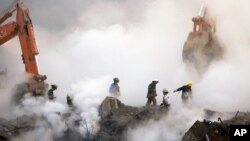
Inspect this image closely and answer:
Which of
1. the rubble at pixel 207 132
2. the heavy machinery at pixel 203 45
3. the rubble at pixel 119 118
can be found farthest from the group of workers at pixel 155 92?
the heavy machinery at pixel 203 45

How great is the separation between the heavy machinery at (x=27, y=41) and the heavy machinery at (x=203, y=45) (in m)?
7.29

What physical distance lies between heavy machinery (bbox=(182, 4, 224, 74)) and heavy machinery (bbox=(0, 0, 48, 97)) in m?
7.29

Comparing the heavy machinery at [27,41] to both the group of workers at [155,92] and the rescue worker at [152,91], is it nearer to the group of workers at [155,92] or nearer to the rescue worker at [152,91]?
the group of workers at [155,92]

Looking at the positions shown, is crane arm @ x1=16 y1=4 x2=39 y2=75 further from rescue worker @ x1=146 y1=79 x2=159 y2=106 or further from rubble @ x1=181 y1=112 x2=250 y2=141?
rubble @ x1=181 y1=112 x2=250 y2=141

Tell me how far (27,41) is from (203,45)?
318 inches

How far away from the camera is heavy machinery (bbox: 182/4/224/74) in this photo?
2783cm

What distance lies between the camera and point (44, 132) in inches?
889

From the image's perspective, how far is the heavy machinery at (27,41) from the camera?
25094 mm

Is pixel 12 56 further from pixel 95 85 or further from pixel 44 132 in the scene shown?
pixel 44 132

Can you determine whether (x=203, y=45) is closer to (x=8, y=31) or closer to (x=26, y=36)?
(x=26, y=36)

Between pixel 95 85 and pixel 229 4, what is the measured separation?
25.2 feet

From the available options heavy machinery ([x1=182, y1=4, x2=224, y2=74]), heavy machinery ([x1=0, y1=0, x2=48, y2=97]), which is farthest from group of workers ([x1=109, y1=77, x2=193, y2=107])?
heavy machinery ([x1=182, y1=4, x2=224, y2=74])

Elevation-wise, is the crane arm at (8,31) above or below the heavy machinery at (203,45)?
above

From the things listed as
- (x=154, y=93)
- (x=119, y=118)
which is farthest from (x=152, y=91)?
(x=119, y=118)
